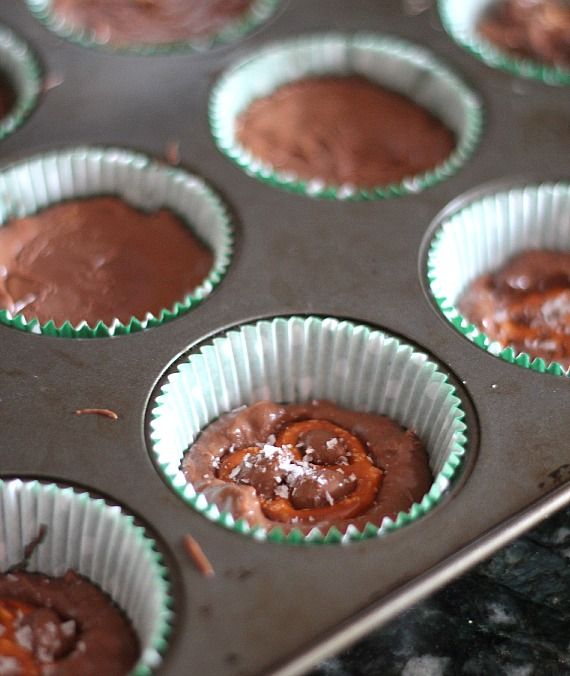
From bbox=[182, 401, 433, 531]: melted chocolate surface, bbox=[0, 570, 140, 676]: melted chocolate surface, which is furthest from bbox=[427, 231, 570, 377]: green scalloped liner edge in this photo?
bbox=[0, 570, 140, 676]: melted chocolate surface

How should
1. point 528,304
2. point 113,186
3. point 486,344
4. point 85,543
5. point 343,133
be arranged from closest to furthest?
point 85,543, point 486,344, point 528,304, point 113,186, point 343,133

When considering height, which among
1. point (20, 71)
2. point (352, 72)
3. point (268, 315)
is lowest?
point (268, 315)

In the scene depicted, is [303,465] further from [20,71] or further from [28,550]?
[20,71]

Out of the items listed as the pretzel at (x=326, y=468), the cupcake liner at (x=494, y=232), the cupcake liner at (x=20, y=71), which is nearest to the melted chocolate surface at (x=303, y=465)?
the pretzel at (x=326, y=468)

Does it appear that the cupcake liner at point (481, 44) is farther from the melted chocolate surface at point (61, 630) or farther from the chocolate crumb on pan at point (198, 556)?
the melted chocolate surface at point (61, 630)

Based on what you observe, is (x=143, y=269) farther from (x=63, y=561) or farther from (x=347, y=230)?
(x=63, y=561)

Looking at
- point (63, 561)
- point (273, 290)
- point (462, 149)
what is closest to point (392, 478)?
point (273, 290)

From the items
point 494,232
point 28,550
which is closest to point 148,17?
point 494,232
